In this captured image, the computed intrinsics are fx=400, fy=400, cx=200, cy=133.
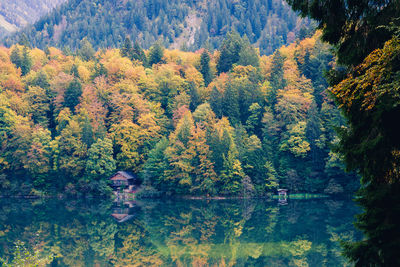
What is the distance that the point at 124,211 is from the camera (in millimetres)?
42344

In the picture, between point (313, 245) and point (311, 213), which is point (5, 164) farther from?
point (313, 245)

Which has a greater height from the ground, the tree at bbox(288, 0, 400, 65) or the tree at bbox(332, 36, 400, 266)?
the tree at bbox(288, 0, 400, 65)

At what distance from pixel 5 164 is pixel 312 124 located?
1645 inches

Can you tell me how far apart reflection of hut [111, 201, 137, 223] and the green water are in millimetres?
109

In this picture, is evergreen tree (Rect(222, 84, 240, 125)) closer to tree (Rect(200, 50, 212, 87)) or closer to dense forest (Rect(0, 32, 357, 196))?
dense forest (Rect(0, 32, 357, 196))

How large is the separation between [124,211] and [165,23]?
10362cm

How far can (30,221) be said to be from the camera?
36.6 meters

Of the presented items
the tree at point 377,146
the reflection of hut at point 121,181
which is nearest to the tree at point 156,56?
the reflection of hut at point 121,181

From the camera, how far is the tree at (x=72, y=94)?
62.8 m

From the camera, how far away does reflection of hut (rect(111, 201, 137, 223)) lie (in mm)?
37866

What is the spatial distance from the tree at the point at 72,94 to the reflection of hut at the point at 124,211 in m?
21.9

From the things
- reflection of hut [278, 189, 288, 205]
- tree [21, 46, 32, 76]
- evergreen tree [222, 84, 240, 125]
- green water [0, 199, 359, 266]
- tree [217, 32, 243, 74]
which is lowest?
green water [0, 199, 359, 266]

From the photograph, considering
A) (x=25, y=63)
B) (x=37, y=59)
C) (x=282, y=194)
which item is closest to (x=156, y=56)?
(x=37, y=59)

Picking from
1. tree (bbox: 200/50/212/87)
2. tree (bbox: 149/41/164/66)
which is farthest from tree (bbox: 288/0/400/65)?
tree (bbox: 149/41/164/66)
